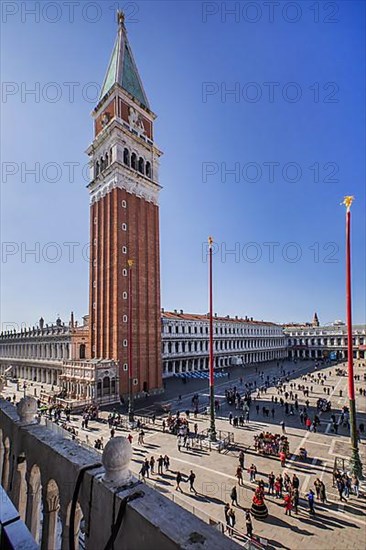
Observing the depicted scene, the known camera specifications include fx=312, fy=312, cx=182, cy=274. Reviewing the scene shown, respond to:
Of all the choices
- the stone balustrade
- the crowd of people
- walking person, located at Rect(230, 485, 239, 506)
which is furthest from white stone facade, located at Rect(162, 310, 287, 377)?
the stone balustrade

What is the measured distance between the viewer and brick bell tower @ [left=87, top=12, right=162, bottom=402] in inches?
1515

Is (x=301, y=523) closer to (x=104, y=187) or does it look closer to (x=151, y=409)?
(x=151, y=409)

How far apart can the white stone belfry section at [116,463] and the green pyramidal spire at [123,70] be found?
4924 centimetres

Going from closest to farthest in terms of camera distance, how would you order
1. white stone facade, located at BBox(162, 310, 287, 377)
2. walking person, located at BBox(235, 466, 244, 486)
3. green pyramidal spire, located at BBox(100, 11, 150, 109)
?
1. walking person, located at BBox(235, 466, 244, 486)
2. green pyramidal spire, located at BBox(100, 11, 150, 109)
3. white stone facade, located at BBox(162, 310, 287, 377)

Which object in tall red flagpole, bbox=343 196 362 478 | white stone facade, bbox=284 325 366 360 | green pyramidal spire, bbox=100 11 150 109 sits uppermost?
green pyramidal spire, bbox=100 11 150 109

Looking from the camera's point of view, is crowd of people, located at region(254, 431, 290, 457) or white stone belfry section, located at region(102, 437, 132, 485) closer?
white stone belfry section, located at region(102, 437, 132, 485)

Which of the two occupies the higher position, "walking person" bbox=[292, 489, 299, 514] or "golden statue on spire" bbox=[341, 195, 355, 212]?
"golden statue on spire" bbox=[341, 195, 355, 212]

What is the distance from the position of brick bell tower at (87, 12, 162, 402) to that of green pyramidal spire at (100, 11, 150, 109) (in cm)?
23

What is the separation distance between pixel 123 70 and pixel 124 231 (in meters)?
24.9

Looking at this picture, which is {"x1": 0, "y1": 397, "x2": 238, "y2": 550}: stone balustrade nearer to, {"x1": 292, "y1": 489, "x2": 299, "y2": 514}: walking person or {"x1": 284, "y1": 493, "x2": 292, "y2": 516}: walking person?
{"x1": 284, "y1": 493, "x2": 292, "y2": 516}: walking person

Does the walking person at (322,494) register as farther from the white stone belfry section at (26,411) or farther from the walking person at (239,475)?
the white stone belfry section at (26,411)

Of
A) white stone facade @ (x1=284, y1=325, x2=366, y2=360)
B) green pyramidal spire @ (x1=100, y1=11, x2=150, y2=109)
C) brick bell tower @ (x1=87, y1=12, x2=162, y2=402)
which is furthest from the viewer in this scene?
white stone facade @ (x1=284, y1=325, x2=366, y2=360)

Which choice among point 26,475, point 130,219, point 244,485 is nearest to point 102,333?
point 130,219

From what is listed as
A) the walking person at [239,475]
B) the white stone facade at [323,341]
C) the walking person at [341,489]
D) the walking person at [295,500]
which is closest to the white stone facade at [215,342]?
the white stone facade at [323,341]
